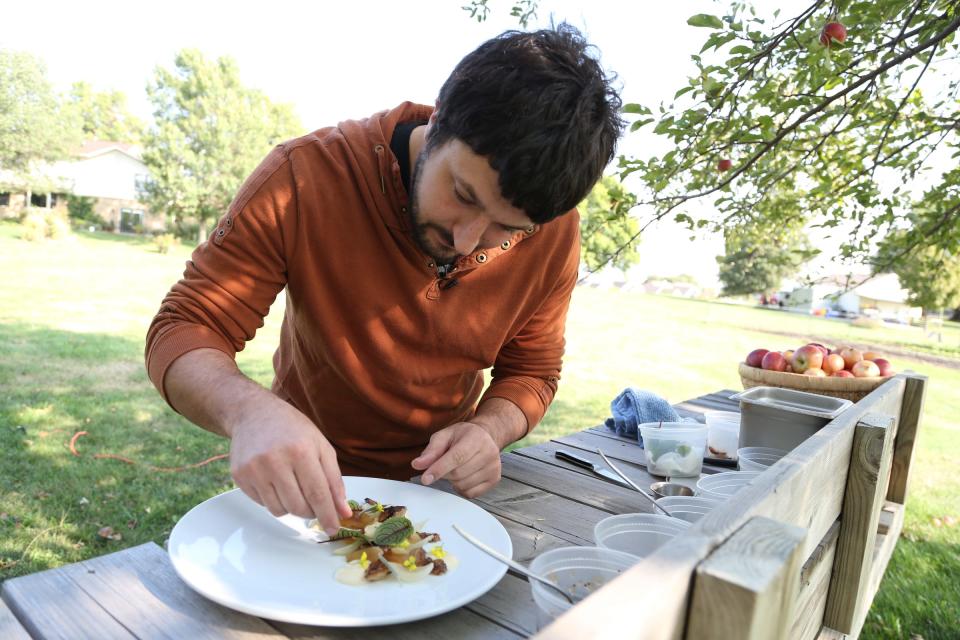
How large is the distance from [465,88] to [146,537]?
319 centimetres

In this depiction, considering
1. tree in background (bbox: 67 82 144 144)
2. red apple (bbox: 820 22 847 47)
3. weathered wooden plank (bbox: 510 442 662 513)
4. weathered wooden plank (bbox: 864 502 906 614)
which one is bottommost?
weathered wooden plank (bbox: 864 502 906 614)

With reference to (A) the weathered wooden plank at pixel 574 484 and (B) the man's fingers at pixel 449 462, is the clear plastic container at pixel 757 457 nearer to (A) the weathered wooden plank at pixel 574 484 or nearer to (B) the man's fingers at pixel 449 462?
(A) the weathered wooden plank at pixel 574 484

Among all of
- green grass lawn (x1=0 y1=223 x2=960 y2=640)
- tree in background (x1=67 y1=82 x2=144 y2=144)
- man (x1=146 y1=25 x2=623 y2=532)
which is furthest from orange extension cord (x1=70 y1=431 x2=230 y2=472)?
tree in background (x1=67 y1=82 x2=144 y2=144)

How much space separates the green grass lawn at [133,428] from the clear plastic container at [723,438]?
5.93ft

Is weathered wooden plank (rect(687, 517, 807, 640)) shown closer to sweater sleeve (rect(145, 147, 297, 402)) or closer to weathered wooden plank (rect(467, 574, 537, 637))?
weathered wooden plank (rect(467, 574, 537, 637))

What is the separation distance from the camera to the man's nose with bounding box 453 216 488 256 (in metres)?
1.41

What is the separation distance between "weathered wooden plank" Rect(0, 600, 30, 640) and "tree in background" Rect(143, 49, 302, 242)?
29308 mm

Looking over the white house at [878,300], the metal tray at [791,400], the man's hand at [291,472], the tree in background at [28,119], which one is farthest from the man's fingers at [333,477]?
the white house at [878,300]

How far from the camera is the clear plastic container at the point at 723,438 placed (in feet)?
6.07

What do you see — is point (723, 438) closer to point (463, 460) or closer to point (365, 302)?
point (463, 460)

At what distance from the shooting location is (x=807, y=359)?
2.47m

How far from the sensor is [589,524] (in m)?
1.34

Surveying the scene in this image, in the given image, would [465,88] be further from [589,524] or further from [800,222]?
[800,222]

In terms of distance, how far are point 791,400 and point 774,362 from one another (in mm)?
660
